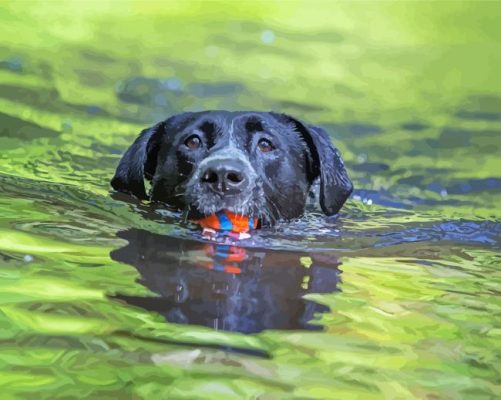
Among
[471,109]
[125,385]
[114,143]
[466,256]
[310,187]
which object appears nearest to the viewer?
[125,385]

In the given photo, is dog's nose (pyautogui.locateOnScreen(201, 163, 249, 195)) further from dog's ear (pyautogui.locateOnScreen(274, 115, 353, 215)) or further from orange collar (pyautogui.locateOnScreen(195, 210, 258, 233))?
dog's ear (pyautogui.locateOnScreen(274, 115, 353, 215))

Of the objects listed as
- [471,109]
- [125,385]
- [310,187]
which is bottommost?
[125,385]

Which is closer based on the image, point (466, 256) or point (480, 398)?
point (480, 398)

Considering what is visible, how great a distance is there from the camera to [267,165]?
15.0 feet

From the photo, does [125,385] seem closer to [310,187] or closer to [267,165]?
[267,165]

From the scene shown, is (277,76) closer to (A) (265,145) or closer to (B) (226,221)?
(A) (265,145)

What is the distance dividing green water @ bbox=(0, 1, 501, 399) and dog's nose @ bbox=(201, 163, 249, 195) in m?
0.27

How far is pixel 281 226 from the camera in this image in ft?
14.9

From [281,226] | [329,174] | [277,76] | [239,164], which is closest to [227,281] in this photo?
[239,164]

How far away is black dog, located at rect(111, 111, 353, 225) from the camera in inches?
164

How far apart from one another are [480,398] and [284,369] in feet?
1.63

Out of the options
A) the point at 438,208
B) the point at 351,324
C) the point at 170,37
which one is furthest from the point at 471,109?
the point at 351,324

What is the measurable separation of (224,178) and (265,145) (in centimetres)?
66

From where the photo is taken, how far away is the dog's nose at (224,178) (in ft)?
13.3
